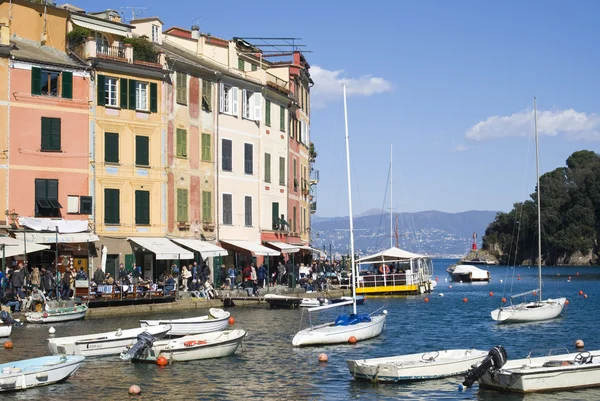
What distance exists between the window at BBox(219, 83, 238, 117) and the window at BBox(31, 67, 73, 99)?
1225cm

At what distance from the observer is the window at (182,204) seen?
2239 inches

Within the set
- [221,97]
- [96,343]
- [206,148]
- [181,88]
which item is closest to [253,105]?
[221,97]

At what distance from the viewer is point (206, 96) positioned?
197 ft

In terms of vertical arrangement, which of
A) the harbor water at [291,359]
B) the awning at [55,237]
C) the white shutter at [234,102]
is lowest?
the harbor water at [291,359]

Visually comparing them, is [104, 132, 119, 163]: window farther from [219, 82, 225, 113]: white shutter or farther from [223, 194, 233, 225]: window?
[223, 194, 233, 225]: window

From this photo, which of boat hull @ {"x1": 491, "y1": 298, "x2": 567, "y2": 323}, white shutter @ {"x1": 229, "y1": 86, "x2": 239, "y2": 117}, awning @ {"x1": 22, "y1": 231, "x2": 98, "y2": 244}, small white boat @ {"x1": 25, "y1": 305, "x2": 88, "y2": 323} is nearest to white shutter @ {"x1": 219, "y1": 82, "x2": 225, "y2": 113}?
white shutter @ {"x1": 229, "y1": 86, "x2": 239, "y2": 117}

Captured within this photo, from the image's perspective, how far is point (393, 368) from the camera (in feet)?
92.0

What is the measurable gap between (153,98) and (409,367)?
31.6 meters

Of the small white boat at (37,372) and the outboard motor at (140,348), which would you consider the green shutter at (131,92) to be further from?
the small white boat at (37,372)

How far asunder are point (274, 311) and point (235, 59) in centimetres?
2199

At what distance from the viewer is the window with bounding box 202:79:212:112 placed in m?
59.9

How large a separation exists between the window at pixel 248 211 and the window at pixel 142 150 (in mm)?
10127

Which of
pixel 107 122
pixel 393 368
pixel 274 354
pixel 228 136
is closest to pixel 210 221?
pixel 228 136

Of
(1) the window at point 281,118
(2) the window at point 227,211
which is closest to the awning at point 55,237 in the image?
(2) the window at point 227,211
